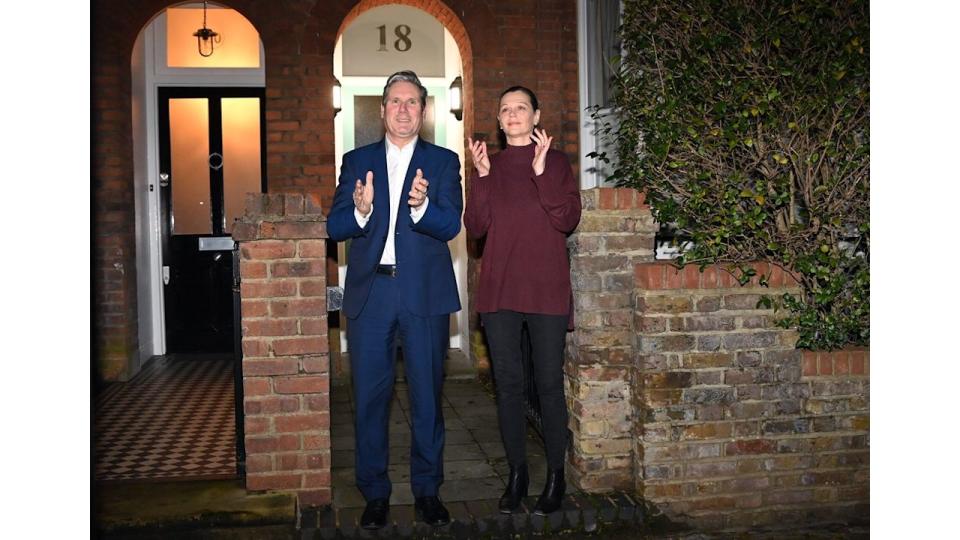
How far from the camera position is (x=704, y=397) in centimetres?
416

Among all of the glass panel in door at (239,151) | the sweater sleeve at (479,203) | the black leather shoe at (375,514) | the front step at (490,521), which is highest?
the glass panel in door at (239,151)

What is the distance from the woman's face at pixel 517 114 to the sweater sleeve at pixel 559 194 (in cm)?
17

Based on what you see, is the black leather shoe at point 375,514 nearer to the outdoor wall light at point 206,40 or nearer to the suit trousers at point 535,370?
the suit trousers at point 535,370

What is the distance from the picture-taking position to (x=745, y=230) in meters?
4.24

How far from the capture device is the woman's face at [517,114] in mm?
3883

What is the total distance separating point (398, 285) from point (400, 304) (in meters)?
0.08

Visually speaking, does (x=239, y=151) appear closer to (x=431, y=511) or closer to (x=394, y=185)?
Result: (x=394, y=185)

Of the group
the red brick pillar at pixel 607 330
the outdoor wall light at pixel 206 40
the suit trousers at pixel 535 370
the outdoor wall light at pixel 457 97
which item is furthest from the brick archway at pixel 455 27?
the suit trousers at pixel 535 370

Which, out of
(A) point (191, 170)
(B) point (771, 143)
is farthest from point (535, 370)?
(A) point (191, 170)

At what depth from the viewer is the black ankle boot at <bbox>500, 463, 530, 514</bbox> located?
3.99 m

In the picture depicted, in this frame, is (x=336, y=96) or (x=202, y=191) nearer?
(x=336, y=96)

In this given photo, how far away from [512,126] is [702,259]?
1145mm

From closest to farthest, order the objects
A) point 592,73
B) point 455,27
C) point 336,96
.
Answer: point 592,73 → point 455,27 → point 336,96

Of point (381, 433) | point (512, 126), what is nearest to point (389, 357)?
point (381, 433)
